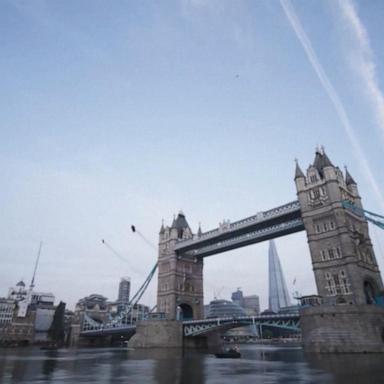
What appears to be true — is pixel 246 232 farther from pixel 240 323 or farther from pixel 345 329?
pixel 345 329

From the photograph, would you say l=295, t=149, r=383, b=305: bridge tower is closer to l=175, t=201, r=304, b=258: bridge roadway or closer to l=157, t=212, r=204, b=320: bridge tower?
l=175, t=201, r=304, b=258: bridge roadway

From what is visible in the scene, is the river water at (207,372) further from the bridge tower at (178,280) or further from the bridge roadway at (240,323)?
the bridge tower at (178,280)

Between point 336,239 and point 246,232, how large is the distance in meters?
22.8

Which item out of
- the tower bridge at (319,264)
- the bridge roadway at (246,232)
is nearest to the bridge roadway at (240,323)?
the tower bridge at (319,264)

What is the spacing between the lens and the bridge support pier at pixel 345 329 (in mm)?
39375

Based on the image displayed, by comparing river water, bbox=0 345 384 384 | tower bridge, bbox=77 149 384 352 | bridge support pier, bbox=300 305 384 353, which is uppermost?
tower bridge, bbox=77 149 384 352

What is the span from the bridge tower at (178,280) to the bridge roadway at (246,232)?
2.69 m

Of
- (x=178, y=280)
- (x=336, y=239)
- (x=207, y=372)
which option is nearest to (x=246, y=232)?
(x=178, y=280)

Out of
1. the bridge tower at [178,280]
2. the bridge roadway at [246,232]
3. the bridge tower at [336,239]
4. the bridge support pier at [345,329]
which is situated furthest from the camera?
the bridge tower at [178,280]

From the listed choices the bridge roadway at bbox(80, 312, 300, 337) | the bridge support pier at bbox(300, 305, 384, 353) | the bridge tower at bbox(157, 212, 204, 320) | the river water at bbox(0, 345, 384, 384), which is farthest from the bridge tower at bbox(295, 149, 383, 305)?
the bridge tower at bbox(157, 212, 204, 320)

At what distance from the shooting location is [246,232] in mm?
69688

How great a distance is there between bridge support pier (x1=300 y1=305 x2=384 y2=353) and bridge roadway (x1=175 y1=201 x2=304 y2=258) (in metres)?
20.3

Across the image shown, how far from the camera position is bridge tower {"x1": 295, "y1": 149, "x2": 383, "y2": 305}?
4674 centimetres

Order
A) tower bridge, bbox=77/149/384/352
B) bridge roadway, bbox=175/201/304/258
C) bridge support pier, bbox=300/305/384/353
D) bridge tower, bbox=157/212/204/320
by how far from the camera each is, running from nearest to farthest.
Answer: bridge support pier, bbox=300/305/384/353, tower bridge, bbox=77/149/384/352, bridge roadway, bbox=175/201/304/258, bridge tower, bbox=157/212/204/320
